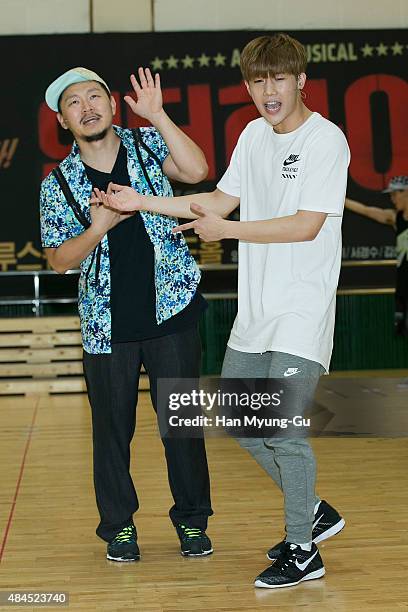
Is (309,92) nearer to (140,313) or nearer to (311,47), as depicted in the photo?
(311,47)

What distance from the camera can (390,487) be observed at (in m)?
5.09

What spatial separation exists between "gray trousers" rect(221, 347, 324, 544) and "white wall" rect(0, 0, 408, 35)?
7.57m

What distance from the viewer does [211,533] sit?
4.25 m

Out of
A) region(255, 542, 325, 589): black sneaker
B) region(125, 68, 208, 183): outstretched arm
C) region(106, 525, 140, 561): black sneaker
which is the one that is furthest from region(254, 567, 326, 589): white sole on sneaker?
region(125, 68, 208, 183): outstretched arm

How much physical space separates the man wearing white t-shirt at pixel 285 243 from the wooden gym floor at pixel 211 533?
201 mm

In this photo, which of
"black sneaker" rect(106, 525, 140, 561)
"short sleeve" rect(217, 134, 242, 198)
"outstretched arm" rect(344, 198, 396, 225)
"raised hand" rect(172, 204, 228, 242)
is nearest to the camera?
"raised hand" rect(172, 204, 228, 242)

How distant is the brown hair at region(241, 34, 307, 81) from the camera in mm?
3289

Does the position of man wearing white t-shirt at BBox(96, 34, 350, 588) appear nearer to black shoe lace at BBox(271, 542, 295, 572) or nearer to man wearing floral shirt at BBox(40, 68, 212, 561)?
black shoe lace at BBox(271, 542, 295, 572)

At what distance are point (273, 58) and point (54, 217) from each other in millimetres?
1047

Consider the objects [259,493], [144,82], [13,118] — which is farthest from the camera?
[13,118]

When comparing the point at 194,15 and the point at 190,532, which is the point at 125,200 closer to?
the point at 190,532

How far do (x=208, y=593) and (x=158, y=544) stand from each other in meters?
0.67

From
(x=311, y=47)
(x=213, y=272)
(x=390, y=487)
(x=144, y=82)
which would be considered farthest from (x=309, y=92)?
(x=144, y=82)

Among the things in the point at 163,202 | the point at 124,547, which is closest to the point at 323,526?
the point at 124,547
